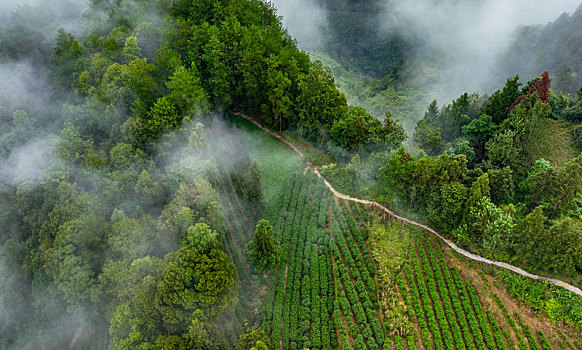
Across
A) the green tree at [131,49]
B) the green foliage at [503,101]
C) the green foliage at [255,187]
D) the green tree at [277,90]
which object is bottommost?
the green foliage at [255,187]

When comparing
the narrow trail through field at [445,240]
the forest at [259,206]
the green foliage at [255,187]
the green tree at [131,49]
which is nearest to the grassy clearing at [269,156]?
the forest at [259,206]

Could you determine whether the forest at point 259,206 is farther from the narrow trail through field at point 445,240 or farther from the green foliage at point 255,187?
the narrow trail through field at point 445,240

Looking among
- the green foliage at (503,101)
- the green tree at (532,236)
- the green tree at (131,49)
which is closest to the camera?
the green tree at (532,236)

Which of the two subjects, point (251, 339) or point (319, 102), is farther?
point (319, 102)

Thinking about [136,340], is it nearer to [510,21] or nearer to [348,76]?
[348,76]

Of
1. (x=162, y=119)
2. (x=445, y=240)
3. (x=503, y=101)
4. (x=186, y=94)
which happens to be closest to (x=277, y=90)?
(x=186, y=94)

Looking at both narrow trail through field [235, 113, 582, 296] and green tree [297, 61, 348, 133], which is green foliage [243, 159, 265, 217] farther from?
green tree [297, 61, 348, 133]

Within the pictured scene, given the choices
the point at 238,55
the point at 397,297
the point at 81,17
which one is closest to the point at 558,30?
the point at 238,55

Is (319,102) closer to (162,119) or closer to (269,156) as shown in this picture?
(269,156)
